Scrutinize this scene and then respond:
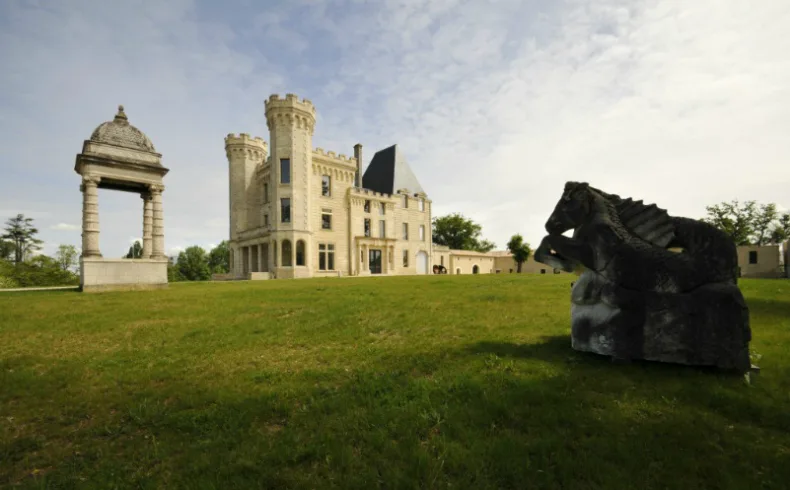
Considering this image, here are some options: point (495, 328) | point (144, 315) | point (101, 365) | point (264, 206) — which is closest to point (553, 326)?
point (495, 328)

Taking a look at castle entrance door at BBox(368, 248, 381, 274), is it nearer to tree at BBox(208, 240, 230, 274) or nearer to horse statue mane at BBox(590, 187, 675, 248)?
horse statue mane at BBox(590, 187, 675, 248)

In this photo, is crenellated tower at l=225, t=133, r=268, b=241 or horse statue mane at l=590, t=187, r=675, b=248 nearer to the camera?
horse statue mane at l=590, t=187, r=675, b=248

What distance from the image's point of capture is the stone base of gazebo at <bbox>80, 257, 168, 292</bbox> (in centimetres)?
1692

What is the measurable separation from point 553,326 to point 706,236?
3.42m

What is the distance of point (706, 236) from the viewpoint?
191 inches

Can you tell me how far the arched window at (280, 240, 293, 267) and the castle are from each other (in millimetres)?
108

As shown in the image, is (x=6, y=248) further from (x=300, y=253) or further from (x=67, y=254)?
(x=300, y=253)

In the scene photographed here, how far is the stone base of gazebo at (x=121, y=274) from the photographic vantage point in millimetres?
16922

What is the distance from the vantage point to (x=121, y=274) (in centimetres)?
1775

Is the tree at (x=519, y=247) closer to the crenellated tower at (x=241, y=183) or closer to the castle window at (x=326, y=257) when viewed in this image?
the castle window at (x=326, y=257)

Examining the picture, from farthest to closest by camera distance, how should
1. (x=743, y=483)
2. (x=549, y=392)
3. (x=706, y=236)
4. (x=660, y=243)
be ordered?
(x=660, y=243), (x=706, y=236), (x=549, y=392), (x=743, y=483)

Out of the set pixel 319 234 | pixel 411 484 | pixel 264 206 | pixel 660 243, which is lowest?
pixel 411 484

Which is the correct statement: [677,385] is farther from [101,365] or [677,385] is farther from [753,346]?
[101,365]

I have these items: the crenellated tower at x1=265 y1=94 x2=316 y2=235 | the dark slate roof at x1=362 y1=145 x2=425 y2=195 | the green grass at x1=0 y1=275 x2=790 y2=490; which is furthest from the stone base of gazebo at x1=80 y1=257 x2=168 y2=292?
the dark slate roof at x1=362 y1=145 x2=425 y2=195
